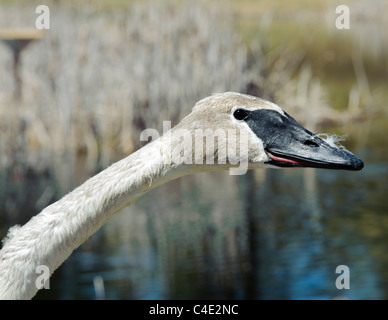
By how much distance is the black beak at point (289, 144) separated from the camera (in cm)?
373

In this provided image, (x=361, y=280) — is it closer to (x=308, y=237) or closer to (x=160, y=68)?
(x=308, y=237)

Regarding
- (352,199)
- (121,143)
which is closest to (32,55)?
(121,143)

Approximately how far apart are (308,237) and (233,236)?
1.08 metres

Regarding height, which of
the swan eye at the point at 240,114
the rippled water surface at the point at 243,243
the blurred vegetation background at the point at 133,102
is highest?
the blurred vegetation background at the point at 133,102

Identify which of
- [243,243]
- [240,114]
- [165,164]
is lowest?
[243,243]

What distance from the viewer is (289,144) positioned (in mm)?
3766

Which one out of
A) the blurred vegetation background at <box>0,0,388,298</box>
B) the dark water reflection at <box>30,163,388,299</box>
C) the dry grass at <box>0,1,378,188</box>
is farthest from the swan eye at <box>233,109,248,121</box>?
the dry grass at <box>0,1,378,188</box>

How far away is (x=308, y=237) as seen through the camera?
10336mm

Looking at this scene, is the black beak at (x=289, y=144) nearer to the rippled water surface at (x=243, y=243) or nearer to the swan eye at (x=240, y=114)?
the swan eye at (x=240, y=114)

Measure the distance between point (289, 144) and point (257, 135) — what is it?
174 mm

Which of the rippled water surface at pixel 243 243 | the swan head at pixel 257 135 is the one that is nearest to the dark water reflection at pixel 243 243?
the rippled water surface at pixel 243 243

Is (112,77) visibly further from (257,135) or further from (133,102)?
(257,135)

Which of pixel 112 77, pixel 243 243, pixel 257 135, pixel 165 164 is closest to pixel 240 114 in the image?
pixel 257 135

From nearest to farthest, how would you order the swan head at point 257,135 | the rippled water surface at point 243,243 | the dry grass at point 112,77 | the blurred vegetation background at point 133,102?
the swan head at point 257,135 < the rippled water surface at point 243,243 < the blurred vegetation background at point 133,102 < the dry grass at point 112,77
